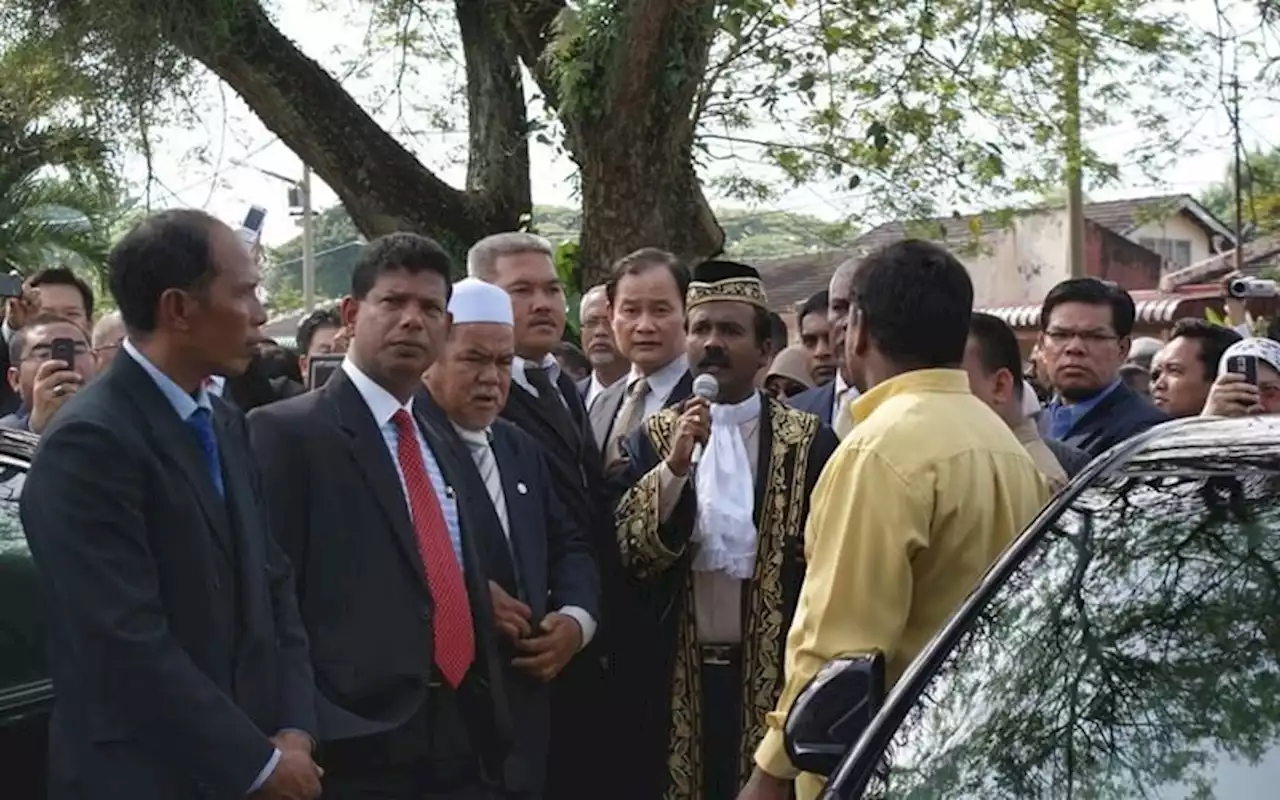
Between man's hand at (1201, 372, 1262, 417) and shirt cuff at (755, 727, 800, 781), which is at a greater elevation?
man's hand at (1201, 372, 1262, 417)

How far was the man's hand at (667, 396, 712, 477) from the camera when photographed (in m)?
4.52

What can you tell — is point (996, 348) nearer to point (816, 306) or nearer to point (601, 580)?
point (601, 580)

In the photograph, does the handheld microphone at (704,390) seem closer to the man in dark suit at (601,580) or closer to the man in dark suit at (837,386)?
the man in dark suit at (601,580)

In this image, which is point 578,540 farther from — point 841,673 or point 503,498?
point 841,673

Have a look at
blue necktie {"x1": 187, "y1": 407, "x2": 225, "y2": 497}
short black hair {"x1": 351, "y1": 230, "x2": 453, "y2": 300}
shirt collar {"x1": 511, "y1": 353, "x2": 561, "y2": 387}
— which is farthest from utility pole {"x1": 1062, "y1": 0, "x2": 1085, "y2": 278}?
blue necktie {"x1": 187, "y1": 407, "x2": 225, "y2": 497}

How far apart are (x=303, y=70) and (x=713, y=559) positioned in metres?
7.68

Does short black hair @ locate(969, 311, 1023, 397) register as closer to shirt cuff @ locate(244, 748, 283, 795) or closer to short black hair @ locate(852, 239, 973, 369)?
short black hair @ locate(852, 239, 973, 369)

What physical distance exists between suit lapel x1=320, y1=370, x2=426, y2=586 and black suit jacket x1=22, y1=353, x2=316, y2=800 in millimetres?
604

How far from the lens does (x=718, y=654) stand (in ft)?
15.8

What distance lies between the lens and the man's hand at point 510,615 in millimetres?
4340

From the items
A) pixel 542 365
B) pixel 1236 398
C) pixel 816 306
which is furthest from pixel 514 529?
pixel 816 306

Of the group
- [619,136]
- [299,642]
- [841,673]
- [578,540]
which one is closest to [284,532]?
[299,642]

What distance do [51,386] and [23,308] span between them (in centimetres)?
210

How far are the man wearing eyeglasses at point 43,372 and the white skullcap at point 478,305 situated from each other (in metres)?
1.68
